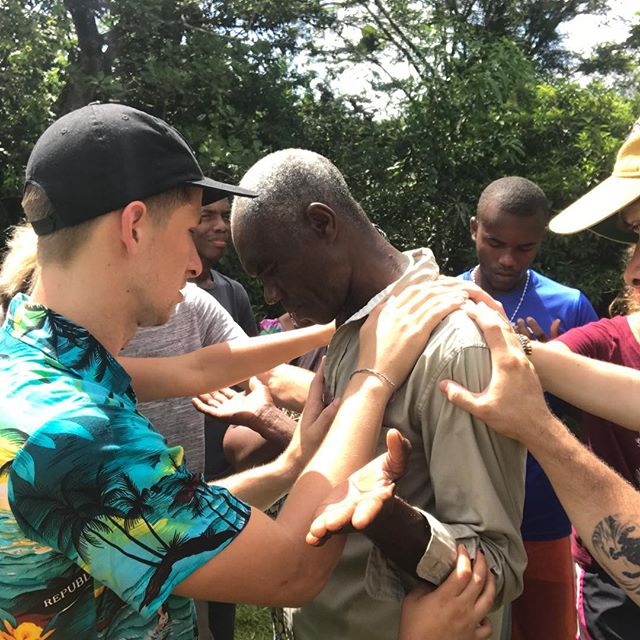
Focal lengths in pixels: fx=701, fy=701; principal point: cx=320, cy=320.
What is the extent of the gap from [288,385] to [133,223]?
4.88 ft

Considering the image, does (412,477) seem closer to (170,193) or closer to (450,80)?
(170,193)

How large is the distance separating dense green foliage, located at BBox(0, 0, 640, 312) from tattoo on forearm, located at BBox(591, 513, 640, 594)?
5.63 m

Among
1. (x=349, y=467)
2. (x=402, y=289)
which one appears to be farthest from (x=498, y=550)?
(x=402, y=289)

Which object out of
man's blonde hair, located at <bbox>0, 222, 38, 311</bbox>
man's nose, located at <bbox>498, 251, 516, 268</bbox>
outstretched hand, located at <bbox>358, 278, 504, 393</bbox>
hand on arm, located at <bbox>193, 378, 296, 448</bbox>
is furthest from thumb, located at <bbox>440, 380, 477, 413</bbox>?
man's nose, located at <bbox>498, 251, 516, 268</bbox>

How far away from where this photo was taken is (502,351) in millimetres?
1728

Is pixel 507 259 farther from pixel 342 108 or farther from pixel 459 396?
pixel 342 108

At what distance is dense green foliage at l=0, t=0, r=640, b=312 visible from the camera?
23.6ft

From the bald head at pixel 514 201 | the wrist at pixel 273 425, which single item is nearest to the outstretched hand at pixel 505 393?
the wrist at pixel 273 425

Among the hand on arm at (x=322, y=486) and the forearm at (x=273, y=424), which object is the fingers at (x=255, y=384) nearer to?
the forearm at (x=273, y=424)

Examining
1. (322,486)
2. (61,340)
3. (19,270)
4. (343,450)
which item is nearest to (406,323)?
(343,450)

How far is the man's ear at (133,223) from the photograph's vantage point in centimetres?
160

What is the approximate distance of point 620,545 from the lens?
5.89ft

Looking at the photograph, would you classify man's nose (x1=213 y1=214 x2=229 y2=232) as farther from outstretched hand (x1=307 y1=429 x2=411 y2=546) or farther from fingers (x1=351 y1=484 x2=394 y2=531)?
fingers (x1=351 y1=484 x2=394 y2=531)

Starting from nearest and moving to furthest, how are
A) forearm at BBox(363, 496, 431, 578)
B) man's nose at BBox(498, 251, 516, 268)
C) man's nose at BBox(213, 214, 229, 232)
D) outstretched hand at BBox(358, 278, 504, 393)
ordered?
forearm at BBox(363, 496, 431, 578)
outstretched hand at BBox(358, 278, 504, 393)
man's nose at BBox(498, 251, 516, 268)
man's nose at BBox(213, 214, 229, 232)
